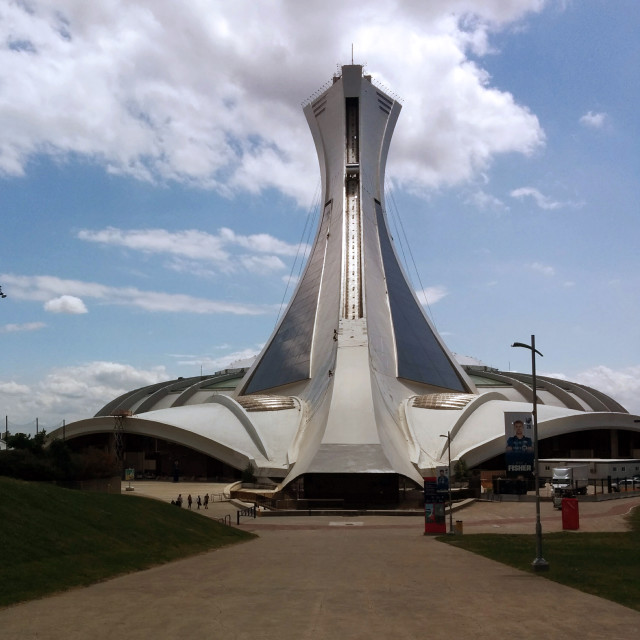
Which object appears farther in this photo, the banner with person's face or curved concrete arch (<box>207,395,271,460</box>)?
curved concrete arch (<box>207,395,271,460</box>)

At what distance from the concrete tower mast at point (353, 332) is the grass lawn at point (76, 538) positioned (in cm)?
1882

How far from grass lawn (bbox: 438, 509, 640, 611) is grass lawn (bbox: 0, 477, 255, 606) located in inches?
256

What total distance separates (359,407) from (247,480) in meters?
7.71

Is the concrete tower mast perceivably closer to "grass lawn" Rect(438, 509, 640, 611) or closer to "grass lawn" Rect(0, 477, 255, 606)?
"grass lawn" Rect(438, 509, 640, 611)

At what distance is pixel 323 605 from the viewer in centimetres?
980

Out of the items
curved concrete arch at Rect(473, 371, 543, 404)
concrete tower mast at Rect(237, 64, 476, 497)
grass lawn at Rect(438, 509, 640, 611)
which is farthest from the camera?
curved concrete arch at Rect(473, 371, 543, 404)

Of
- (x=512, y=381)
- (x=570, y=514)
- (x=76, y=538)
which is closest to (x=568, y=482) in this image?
(x=570, y=514)

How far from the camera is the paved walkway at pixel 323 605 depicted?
321 inches

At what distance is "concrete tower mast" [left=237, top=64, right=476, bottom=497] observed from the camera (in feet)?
126

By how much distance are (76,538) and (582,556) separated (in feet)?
31.5

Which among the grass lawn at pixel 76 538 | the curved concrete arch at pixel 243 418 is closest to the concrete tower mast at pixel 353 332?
the curved concrete arch at pixel 243 418

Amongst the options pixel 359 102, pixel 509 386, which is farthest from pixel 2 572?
pixel 509 386

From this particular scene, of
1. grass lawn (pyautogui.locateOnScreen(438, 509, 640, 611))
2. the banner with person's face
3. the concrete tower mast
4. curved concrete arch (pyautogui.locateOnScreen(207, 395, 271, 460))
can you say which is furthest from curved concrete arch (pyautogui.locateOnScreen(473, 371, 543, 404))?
grass lawn (pyautogui.locateOnScreen(438, 509, 640, 611))

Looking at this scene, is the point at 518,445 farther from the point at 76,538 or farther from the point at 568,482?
the point at 76,538
